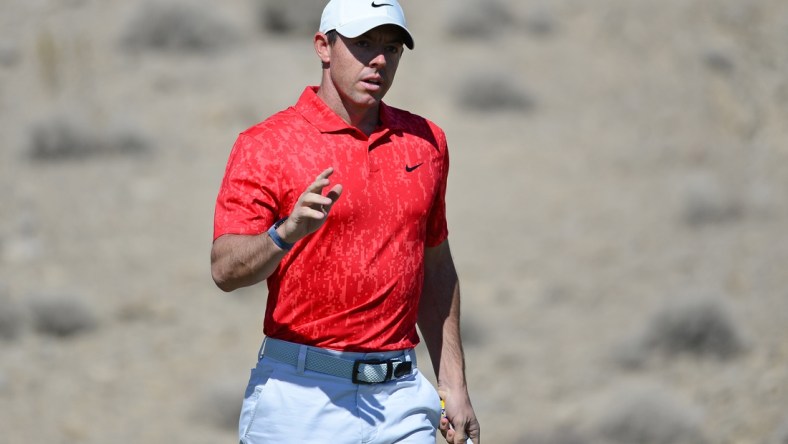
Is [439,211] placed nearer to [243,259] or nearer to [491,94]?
[243,259]

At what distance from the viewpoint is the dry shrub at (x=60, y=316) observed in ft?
36.6

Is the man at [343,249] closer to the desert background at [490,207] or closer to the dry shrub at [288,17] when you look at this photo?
the desert background at [490,207]

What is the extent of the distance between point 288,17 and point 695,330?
28.1 feet

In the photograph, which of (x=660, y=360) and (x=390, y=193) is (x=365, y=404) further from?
(x=660, y=360)

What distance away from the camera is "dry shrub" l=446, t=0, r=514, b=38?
16.6m

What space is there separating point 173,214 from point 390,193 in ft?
33.1

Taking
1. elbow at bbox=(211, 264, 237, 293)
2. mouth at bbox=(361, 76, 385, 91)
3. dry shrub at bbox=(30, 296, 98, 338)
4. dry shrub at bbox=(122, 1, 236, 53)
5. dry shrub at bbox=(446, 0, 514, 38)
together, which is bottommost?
elbow at bbox=(211, 264, 237, 293)

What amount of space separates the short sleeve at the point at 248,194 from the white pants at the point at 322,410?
45 cm

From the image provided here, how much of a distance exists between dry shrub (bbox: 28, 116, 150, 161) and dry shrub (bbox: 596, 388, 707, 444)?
7355mm

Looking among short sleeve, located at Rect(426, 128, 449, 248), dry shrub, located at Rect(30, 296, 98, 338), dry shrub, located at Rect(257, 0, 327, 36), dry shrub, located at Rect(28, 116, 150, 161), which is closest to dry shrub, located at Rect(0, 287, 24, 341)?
dry shrub, located at Rect(30, 296, 98, 338)

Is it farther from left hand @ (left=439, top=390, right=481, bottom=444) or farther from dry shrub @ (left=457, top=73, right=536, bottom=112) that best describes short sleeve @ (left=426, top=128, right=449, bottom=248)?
dry shrub @ (left=457, top=73, right=536, bottom=112)

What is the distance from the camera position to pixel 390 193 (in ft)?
10.7

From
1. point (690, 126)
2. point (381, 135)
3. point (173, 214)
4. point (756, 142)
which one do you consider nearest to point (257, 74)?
point (173, 214)

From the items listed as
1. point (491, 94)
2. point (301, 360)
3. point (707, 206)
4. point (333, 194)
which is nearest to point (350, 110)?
point (333, 194)
